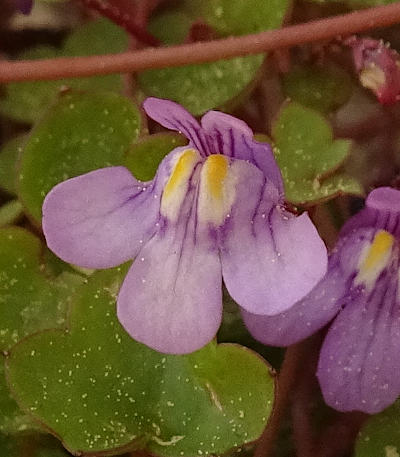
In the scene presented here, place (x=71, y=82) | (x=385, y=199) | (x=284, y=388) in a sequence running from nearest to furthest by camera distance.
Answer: (x=385, y=199), (x=284, y=388), (x=71, y=82)

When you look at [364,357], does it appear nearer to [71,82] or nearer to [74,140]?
[74,140]

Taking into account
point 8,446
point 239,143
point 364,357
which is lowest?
point 8,446

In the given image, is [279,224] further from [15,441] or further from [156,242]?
[15,441]

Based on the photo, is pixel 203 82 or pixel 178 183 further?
pixel 203 82

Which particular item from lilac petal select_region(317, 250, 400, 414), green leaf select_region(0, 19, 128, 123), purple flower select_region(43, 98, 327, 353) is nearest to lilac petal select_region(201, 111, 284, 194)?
purple flower select_region(43, 98, 327, 353)

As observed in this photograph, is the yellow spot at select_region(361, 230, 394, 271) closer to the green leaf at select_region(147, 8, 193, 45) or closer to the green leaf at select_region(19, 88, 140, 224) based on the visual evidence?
the green leaf at select_region(19, 88, 140, 224)

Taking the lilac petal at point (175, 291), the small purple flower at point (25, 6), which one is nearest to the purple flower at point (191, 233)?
the lilac petal at point (175, 291)

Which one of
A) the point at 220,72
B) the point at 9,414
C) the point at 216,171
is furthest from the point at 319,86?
the point at 9,414

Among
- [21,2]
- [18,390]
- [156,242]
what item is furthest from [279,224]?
[21,2]
